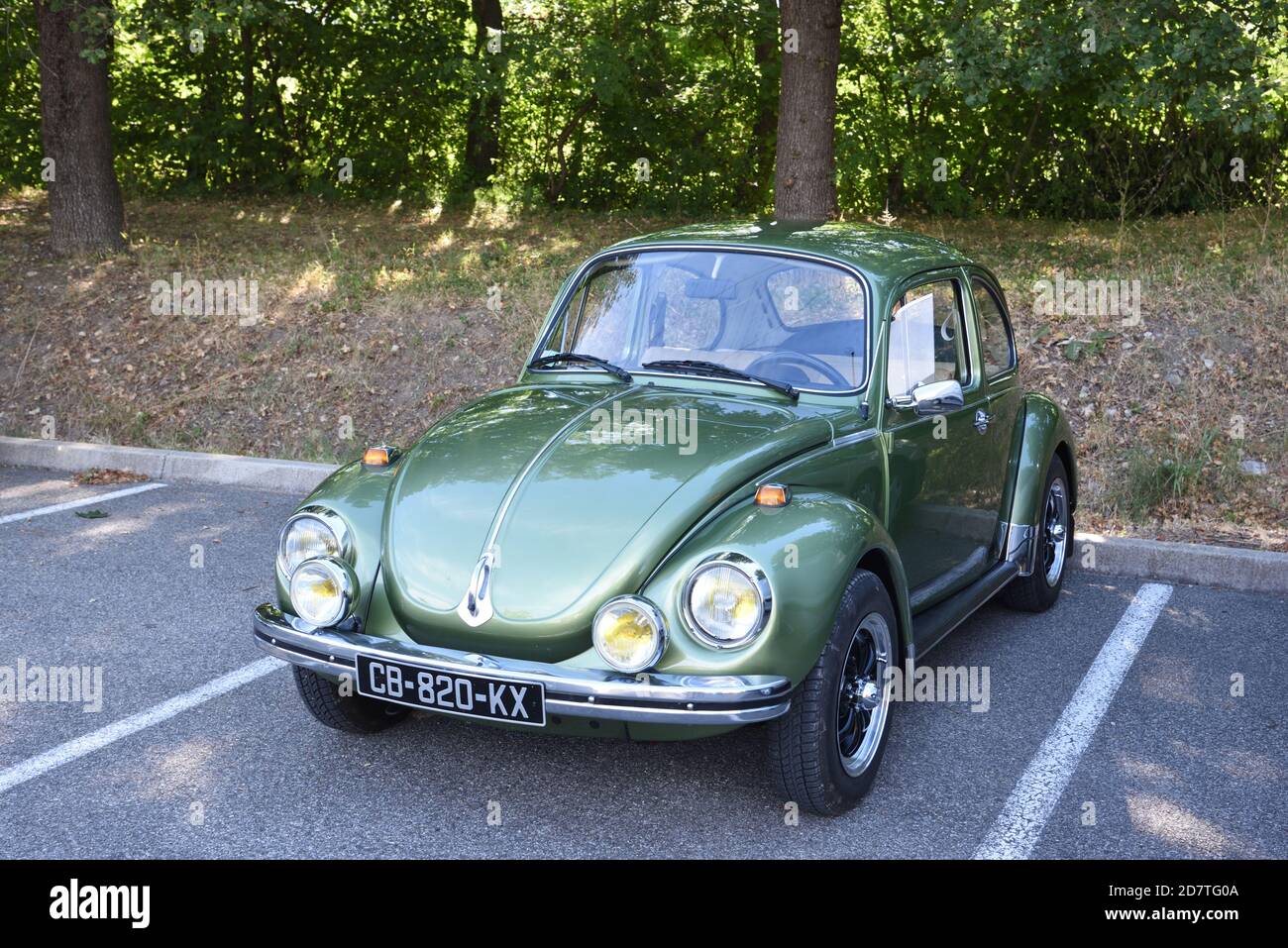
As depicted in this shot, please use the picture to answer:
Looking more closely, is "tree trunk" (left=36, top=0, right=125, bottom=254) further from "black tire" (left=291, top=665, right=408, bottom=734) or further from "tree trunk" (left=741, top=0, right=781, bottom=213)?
"black tire" (left=291, top=665, right=408, bottom=734)

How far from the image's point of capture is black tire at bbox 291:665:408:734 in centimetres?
419

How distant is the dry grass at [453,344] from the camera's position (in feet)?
25.8

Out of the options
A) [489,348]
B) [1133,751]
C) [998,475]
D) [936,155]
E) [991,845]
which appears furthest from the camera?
[936,155]

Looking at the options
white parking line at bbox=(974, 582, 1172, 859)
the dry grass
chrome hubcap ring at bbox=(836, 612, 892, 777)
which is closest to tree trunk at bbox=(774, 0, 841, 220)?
the dry grass

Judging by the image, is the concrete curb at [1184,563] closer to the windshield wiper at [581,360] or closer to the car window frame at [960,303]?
the car window frame at [960,303]

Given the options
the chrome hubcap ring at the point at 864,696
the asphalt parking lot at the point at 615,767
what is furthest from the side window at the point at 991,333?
the chrome hubcap ring at the point at 864,696

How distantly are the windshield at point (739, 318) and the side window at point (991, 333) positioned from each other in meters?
→ 1.05

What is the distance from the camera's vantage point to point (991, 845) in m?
3.68

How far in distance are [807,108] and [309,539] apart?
771 centimetres

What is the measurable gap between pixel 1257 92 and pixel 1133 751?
251 inches

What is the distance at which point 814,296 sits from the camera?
466cm

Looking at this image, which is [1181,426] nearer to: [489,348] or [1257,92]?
[1257,92]

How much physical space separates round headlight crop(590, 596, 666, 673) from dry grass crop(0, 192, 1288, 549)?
4.52 m
